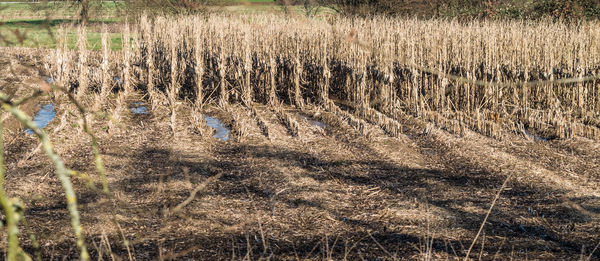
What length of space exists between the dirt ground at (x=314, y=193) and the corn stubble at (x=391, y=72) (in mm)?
785

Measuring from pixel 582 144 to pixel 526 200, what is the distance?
3023mm

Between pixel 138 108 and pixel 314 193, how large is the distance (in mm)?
6792

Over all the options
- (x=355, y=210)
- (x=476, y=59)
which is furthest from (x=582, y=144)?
(x=355, y=210)

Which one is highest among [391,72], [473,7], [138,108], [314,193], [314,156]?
[473,7]

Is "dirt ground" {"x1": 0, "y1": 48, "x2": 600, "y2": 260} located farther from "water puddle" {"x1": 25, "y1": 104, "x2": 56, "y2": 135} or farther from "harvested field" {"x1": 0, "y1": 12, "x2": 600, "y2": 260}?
"water puddle" {"x1": 25, "y1": 104, "x2": 56, "y2": 135}

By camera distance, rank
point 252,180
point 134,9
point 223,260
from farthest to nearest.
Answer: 1. point 134,9
2. point 252,180
3. point 223,260

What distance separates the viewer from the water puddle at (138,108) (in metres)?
11.7

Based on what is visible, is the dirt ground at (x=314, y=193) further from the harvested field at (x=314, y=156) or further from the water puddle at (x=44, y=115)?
the water puddle at (x=44, y=115)

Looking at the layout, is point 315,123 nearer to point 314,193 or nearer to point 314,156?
point 314,156

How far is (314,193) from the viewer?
6.30 m

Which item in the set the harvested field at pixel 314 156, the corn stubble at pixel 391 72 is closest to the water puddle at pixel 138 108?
the harvested field at pixel 314 156

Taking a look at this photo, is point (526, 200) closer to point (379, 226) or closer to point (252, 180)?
point (379, 226)

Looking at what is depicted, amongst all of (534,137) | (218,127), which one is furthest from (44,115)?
(534,137)

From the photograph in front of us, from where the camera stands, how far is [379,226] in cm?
545
